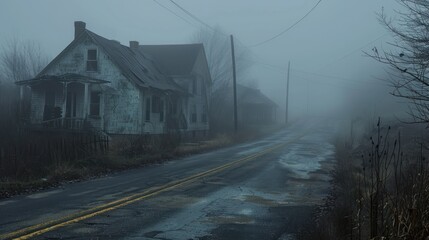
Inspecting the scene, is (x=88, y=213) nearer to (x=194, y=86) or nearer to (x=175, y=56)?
(x=194, y=86)

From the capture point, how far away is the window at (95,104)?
29469 millimetres

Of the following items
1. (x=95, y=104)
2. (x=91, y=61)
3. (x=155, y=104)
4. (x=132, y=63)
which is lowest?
(x=95, y=104)

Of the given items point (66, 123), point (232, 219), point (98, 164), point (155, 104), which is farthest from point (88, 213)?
point (155, 104)

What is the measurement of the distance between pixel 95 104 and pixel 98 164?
14.5 metres

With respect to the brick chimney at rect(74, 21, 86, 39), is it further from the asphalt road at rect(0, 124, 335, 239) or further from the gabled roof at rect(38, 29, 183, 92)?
the asphalt road at rect(0, 124, 335, 239)

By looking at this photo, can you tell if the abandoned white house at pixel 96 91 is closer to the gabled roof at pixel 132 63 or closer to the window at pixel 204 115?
the gabled roof at pixel 132 63

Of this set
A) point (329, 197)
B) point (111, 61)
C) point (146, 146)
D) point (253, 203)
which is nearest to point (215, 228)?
point (253, 203)

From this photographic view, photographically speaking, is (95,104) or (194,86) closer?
(95,104)

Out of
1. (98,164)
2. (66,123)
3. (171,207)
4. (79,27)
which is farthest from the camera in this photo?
(79,27)

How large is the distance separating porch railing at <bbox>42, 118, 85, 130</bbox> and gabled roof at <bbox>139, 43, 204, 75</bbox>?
1244cm

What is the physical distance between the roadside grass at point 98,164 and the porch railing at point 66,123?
7039 mm

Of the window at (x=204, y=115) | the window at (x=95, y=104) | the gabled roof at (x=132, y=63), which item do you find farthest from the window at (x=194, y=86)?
the window at (x=95, y=104)

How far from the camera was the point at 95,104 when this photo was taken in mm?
29531

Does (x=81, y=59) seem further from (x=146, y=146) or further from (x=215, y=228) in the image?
(x=215, y=228)
